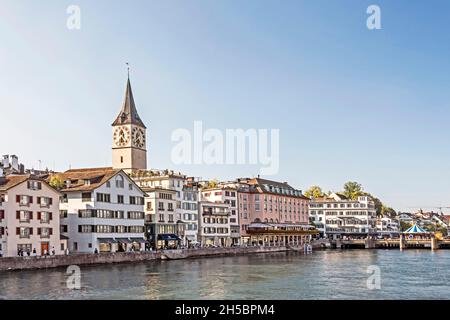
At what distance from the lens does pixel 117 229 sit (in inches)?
3600

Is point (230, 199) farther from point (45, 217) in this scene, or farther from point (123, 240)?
point (45, 217)

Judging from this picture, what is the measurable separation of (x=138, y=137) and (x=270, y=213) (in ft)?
125

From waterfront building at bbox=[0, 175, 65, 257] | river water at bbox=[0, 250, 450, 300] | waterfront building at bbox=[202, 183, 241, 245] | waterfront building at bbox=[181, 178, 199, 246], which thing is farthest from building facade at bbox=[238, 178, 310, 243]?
river water at bbox=[0, 250, 450, 300]

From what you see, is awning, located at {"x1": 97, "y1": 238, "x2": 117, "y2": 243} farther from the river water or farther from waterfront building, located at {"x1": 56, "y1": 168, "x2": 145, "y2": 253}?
the river water

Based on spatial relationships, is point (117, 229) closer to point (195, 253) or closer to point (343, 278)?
point (195, 253)

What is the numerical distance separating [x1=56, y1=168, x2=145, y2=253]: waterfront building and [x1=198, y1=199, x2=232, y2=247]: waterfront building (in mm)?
23259

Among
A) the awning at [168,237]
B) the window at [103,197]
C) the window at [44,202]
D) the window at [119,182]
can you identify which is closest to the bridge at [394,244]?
the awning at [168,237]

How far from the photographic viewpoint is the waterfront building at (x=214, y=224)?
118 m

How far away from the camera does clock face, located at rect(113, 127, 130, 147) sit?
5802 inches

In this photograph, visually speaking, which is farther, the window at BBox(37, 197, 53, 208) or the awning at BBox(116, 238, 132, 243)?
the awning at BBox(116, 238, 132, 243)

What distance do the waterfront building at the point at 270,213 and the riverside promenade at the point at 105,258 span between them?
59.6 feet

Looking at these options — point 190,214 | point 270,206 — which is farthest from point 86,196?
point 270,206
